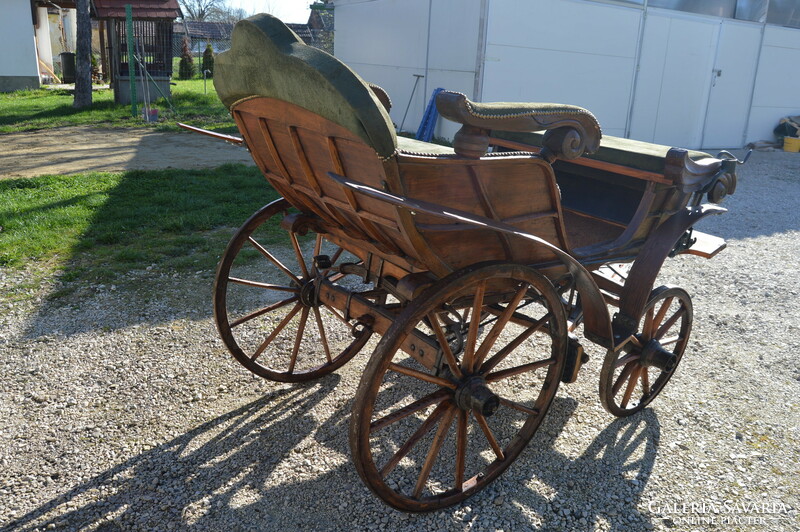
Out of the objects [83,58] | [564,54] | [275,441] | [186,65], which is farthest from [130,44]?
[275,441]

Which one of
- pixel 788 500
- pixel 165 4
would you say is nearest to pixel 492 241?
pixel 788 500

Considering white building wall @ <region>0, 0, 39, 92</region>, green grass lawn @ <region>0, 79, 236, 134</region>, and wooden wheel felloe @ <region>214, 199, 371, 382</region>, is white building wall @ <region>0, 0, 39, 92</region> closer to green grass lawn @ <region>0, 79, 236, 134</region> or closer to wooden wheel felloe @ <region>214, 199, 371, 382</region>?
green grass lawn @ <region>0, 79, 236, 134</region>

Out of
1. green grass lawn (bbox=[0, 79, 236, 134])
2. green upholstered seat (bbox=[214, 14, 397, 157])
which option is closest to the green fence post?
green grass lawn (bbox=[0, 79, 236, 134])

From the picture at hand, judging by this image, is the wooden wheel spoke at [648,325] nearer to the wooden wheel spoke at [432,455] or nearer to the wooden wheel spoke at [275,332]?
the wooden wheel spoke at [432,455]

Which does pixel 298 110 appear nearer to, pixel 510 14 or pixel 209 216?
pixel 209 216

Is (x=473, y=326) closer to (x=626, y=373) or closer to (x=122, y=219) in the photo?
(x=626, y=373)

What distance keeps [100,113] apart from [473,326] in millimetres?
14094

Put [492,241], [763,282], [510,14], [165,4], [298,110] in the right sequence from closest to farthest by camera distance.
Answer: [298,110] < [492,241] < [763,282] < [510,14] < [165,4]

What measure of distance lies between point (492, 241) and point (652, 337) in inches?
52.7

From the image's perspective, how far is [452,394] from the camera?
8.43ft

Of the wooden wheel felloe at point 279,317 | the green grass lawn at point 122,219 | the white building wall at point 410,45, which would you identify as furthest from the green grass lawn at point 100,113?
the wooden wheel felloe at point 279,317

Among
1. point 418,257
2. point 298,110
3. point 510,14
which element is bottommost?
point 418,257

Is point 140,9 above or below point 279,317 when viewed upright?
above

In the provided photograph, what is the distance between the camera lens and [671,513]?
8.77ft
